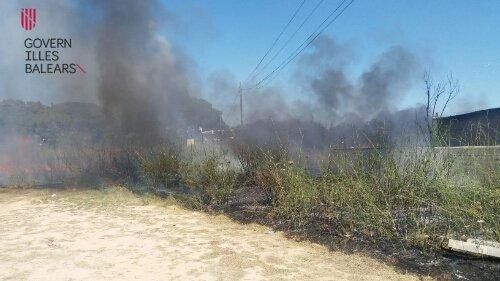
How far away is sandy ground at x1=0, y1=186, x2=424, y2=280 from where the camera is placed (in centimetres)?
341

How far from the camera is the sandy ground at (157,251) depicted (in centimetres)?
341

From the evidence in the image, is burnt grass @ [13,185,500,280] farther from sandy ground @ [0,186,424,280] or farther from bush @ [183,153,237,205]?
bush @ [183,153,237,205]

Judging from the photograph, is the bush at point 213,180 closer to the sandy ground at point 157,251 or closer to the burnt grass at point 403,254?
the sandy ground at point 157,251

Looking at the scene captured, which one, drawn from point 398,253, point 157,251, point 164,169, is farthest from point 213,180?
point 398,253

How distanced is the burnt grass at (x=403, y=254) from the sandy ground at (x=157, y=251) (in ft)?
0.61

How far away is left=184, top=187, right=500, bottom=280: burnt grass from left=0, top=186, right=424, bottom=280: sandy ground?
186 millimetres

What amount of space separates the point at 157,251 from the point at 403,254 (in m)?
2.74

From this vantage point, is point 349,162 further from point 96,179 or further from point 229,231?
point 96,179

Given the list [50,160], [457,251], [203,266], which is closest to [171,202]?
[203,266]

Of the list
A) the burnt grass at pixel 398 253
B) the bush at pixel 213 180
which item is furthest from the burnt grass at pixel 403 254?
the bush at pixel 213 180

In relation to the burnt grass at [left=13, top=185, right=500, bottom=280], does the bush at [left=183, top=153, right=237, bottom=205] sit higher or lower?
higher

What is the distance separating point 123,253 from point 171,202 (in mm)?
3030

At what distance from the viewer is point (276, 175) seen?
580cm

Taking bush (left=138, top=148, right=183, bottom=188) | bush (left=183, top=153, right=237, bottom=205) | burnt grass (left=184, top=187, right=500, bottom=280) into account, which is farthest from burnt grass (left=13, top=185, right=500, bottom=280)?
bush (left=138, top=148, right=183, bottom=188)
